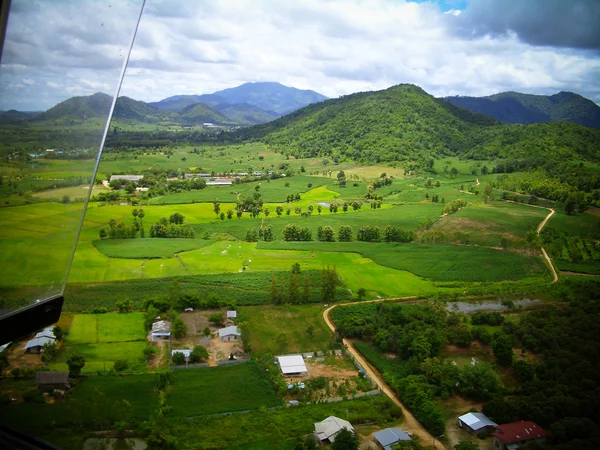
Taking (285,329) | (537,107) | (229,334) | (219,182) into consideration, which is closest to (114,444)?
(229,334)

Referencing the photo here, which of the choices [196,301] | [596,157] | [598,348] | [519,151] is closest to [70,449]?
[196,301]

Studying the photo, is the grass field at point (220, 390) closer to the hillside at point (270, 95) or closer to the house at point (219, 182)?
the house at point (219, 182)

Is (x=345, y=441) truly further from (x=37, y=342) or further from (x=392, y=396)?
(x=37, y=342)

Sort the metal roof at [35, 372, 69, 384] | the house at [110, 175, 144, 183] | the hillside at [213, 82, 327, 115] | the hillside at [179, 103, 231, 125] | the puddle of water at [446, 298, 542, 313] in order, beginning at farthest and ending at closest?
1. the hillside at [213, 82, 327, 115]
2. the hillside at [179, 103, 231, 125]
3. the house at [110, 175, 144, 183]
4. the puddle of water at [446, 298, 542, 313]
5. the metal roof at [35, 372, 69, 384]

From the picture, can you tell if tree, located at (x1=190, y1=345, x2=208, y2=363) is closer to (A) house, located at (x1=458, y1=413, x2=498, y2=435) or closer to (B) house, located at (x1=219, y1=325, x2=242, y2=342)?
(B) house, located at (x1=219, y1=325, x2=242, y2=342)

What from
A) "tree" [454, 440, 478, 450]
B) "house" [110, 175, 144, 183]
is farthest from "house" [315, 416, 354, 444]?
"house" [110, 175, 144, 183]

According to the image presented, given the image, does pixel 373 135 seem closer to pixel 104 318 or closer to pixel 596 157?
pixel 596 157
